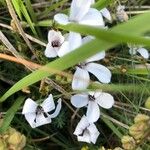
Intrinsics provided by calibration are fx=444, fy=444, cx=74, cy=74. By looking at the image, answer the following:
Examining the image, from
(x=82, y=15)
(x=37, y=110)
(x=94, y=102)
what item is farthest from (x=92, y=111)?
(x=82, y=15)

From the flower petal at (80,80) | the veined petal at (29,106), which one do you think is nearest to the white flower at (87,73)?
the flower petal at (80,80)

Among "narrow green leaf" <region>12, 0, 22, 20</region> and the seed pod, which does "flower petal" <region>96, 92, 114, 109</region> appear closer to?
the seed pod

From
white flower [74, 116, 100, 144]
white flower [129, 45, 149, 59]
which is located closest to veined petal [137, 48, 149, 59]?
white flower [129, 45, 149, 59]

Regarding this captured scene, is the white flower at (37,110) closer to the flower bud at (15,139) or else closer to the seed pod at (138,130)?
the flower bud at (15,139)

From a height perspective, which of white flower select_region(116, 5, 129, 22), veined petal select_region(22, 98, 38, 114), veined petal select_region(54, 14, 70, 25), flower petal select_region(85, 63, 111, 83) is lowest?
veined petal select_region(22, 98, 38, 114)

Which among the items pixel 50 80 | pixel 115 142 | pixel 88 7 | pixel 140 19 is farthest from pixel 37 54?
pixel 140 19

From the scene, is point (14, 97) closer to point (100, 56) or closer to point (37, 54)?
point (37, 54)
